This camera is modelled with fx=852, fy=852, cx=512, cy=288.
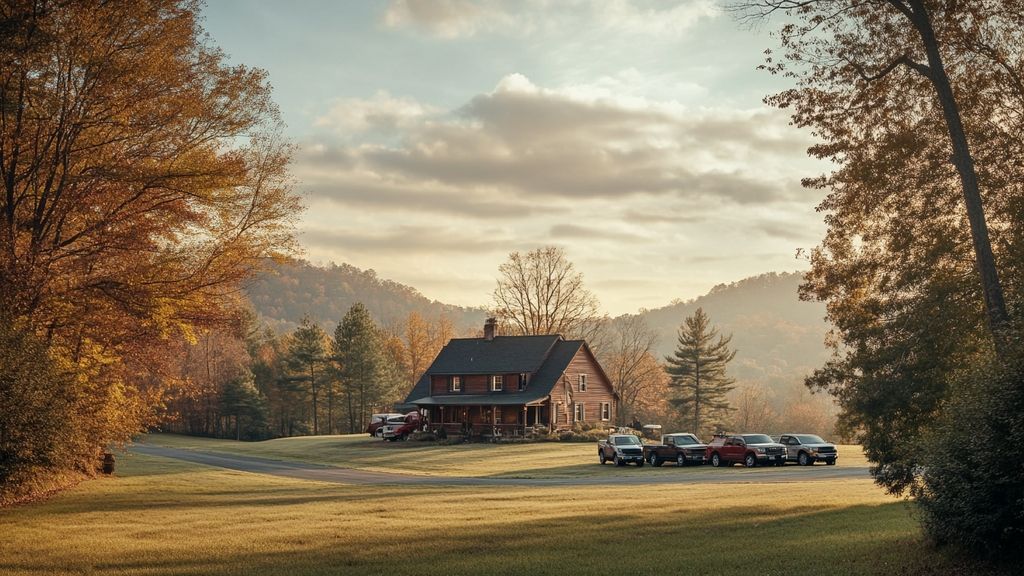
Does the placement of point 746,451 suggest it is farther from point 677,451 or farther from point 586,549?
point 586,549

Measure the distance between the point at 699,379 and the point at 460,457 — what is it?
4559 cm

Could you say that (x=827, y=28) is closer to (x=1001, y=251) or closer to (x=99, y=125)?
(x=1001, y=251)

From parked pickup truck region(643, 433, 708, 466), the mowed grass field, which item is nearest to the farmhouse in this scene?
parked pickup truck region(643, 433, 708, 466)

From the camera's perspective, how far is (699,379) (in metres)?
92.6

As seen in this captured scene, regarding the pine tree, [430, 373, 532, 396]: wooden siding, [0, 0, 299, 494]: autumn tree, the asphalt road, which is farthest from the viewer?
the pine tree

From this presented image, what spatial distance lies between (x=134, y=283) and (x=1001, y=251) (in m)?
23.7

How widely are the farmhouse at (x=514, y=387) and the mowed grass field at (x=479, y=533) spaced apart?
38.2 m

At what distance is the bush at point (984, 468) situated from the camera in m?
11.9

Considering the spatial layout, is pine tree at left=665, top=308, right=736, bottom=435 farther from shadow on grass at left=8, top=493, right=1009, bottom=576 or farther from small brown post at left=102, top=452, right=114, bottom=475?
shadow on grass at left=8, top=493, right=1009, bottom=576

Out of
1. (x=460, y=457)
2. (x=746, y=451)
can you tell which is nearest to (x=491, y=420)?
(x=460, y=457)

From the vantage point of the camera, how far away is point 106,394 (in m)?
29.2

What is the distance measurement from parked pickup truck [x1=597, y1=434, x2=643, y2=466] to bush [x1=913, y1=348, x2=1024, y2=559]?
3213 cm

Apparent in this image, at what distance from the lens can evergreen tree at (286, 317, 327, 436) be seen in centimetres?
9688

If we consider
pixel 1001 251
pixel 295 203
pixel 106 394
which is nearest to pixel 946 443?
pixel 1001 251
